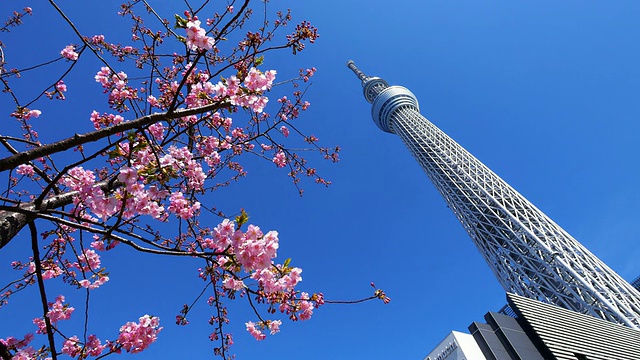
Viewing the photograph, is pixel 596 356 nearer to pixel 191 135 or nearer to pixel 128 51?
pixel 191 135

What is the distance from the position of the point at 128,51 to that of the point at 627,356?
49.1 feet

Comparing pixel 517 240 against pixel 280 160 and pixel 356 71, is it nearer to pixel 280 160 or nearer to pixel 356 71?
pixel 280 160

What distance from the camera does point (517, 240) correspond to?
27.1 m

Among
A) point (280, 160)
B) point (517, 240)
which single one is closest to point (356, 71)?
point (517, 240)

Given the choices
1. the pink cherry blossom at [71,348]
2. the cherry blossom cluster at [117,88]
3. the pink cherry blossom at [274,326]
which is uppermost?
the cherry blossom cluster at [117,88]

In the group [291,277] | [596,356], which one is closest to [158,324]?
[291,277]

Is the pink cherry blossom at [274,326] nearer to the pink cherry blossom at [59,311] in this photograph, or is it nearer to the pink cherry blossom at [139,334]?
the pink cherry blossom at [139,334]

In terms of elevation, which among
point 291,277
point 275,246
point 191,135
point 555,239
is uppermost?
point 555,239

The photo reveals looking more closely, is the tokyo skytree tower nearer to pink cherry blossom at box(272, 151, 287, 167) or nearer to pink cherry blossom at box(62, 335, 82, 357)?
pink cherry blossom at box(272, 151, 287, 167)

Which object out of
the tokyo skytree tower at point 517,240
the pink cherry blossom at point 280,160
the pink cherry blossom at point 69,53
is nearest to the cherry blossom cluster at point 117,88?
the pink cherry blossom at point 69,53

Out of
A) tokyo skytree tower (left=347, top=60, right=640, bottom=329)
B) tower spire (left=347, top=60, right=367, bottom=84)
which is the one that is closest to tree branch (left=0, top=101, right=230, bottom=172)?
tokyo skytree tower (left=347, top=60, right=640, bottom=329)

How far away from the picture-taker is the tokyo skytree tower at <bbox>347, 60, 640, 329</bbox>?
→ 21.2 meters

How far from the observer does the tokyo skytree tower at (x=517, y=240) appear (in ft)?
69.5

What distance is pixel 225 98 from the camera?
9.14ft
